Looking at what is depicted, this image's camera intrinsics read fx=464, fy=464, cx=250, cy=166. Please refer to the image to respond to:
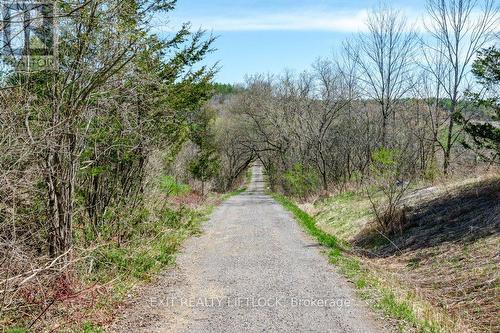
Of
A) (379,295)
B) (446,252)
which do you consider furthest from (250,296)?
(446,252)

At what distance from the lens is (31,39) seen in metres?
7.05

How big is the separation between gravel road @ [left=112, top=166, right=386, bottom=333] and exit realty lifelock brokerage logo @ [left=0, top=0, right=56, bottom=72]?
395cm

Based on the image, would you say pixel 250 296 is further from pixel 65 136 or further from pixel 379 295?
pixel 65 136

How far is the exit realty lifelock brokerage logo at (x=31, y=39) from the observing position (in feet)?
18.7

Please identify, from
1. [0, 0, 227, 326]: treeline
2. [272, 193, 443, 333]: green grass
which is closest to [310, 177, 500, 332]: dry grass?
[272, 193, 443, 333]: green grass

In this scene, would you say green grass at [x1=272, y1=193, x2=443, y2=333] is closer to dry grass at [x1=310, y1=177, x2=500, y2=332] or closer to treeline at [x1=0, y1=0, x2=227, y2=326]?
dry grass at [x1=310, y1=177, x2=500, y2=332]

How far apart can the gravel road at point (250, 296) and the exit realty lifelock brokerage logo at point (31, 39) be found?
156 inches

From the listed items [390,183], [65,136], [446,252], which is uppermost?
[65,136]

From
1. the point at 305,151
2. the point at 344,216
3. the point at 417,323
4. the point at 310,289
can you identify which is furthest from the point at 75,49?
the point at 305,151

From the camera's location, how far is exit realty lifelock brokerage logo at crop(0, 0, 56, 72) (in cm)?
570

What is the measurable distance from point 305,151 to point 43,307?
32.3 m

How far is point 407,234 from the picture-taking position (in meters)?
12.7

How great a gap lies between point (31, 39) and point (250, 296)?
17.2 ft

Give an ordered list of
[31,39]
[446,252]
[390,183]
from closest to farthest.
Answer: [31,39], [446,252], [390,183]
